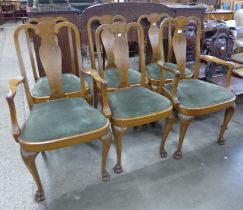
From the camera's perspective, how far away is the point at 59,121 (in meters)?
1.37

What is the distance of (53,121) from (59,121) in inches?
1.3

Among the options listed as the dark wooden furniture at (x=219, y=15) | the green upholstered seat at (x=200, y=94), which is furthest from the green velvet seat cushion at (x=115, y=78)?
the dark wooden furniture at (x=219, y=15)

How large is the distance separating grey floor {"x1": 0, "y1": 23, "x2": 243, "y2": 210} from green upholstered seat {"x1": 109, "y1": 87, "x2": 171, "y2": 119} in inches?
18.5

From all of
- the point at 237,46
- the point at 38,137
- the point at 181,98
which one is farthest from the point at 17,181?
the point at 237,46

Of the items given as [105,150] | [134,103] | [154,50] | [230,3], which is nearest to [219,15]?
[230,3]

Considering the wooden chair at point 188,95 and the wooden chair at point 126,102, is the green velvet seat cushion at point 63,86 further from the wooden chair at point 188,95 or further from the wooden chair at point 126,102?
the wooden chair at point 188,95

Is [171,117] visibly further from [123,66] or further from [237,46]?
[237,46]

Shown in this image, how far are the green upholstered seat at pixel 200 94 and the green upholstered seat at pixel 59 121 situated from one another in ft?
2.14

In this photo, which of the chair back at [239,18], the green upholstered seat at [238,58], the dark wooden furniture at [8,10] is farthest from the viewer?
the dark wooden furniture at [8,10]

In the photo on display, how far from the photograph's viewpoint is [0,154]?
1.87 metres

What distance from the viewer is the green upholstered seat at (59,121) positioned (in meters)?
1.27

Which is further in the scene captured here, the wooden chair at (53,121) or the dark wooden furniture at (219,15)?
the dark wooden furniture at (219,15)

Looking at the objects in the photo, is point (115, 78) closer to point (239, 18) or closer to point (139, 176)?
point (139, 176)

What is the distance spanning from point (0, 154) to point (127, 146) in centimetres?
102
